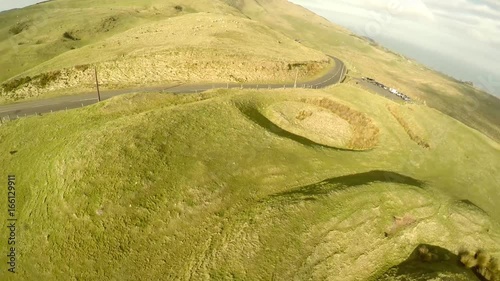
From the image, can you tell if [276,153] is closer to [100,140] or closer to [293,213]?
[293,213]

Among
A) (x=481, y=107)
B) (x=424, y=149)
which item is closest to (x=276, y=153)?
(x=424, y=149)

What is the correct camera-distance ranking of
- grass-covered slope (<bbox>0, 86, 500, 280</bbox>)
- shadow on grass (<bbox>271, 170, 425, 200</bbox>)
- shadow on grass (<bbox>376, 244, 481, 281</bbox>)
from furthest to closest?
shadow on grass (<bbox>271, 170, 425, 200</bbox>)
grass-covered slope (<bbox>0, 86, 500, 280</bbox>)
shadow on grass (<bbox>376, 244, 481, 281</bbox>)

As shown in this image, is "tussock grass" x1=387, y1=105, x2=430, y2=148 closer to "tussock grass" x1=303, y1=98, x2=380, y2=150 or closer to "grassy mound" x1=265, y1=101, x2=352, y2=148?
"tussock grass" x1=303, y1=98, x2=380, y2=150

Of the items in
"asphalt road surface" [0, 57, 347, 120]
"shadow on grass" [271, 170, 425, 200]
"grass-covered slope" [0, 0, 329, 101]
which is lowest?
"shadow on grass" [271, 170, 425, 200]

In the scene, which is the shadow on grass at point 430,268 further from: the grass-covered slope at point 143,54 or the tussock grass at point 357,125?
the grass-covered slope at point 143,54

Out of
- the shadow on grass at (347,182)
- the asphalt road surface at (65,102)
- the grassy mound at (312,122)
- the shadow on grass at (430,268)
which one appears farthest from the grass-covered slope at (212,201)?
the asphalt road surface at (65,102)

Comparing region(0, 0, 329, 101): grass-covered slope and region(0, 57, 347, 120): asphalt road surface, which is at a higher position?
region(0, 0, 329, 101): grass-covered slope

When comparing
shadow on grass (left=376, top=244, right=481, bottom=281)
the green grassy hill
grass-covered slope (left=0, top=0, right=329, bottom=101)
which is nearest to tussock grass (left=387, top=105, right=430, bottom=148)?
the green grassy hill

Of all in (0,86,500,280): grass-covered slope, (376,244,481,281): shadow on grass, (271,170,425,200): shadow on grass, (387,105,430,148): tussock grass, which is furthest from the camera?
(387,105,430,148): tussock grass

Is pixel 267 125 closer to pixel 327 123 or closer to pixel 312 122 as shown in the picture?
pixel 312 122
